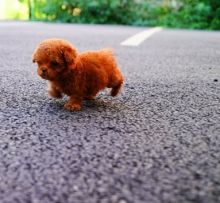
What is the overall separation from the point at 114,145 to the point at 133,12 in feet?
33.5

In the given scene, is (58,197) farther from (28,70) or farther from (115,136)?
(28,70)

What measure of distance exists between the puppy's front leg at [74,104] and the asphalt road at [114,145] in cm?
3

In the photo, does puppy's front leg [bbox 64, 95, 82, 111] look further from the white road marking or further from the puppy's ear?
the white road marking

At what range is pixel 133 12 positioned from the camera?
37.1 ft

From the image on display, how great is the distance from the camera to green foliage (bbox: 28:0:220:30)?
10602 millimetres

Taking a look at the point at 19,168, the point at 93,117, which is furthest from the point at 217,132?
the point at 19,168

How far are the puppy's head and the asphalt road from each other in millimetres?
155

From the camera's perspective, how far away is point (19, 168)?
3.92ft

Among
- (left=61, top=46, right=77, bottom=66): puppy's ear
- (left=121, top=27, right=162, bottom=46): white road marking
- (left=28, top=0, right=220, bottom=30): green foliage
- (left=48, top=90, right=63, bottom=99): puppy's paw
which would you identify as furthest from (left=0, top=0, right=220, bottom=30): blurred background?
(left=61, top=46, right=77, bottom=66): puppy's ear

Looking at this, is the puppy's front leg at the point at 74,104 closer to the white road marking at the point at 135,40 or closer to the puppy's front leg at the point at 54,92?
the puppy's front leg at the point at 54,92

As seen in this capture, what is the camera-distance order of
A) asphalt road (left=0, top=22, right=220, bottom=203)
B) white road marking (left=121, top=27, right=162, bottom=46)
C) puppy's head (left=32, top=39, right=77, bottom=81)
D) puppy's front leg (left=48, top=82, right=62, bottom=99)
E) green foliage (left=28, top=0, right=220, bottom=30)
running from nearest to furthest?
asphalt road (left=0, top=22, right=220, bottom=203), puppy's head (left=32, top=39, right=77, bottom=81), puppy's front leg (left=48, top=82, right=62, bottom=99), white road marking (left=121, top=27, right=162, bottom=46), green foliage (left=28, top=0, right=220, bottom=30)

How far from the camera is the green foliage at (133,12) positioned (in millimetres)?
10602

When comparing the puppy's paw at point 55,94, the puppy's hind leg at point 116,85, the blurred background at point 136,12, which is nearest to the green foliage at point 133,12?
the blurred background at point 136,12

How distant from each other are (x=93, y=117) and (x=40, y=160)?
20.4 inches
